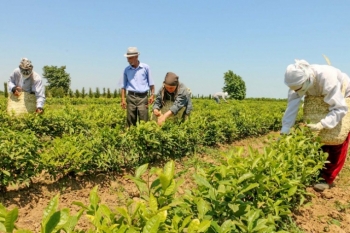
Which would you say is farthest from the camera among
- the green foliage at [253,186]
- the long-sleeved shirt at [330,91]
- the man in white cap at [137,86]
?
the man in white cap at [137,86]

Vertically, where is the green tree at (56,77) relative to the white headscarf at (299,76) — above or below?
above

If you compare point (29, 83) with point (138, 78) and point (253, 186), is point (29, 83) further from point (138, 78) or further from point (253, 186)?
point (253, 186)

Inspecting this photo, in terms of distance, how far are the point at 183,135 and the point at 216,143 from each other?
230cm

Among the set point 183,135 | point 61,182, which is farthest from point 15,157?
point 183,135

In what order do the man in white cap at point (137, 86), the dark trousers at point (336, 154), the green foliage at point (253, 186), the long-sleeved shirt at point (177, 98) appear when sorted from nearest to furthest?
the green foliage at point (253, 186), the dark trousers at point (336, 154), the long-sleeved shirt at point (177, 98), the man in white cap at point (137, 86)

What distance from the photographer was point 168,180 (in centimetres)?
130

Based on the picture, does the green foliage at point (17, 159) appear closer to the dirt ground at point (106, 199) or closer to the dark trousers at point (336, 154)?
the dirt ground at point (106, 199)

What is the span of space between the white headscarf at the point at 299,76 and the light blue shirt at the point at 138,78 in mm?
3617

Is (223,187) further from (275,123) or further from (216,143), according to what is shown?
(275,123)

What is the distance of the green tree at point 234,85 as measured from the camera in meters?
70.8

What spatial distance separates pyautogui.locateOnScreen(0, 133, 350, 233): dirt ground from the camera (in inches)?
133

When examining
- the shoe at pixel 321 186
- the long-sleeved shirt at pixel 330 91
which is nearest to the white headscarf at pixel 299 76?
the long-sleeved shirt at pixel 330 91

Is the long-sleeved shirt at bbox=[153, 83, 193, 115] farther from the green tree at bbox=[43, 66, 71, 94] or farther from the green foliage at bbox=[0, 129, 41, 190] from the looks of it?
the green tree at bbox=[43, 66, 71, 94]

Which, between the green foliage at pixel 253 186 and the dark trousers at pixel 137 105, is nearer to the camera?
the green foliage at pixel 253 186
